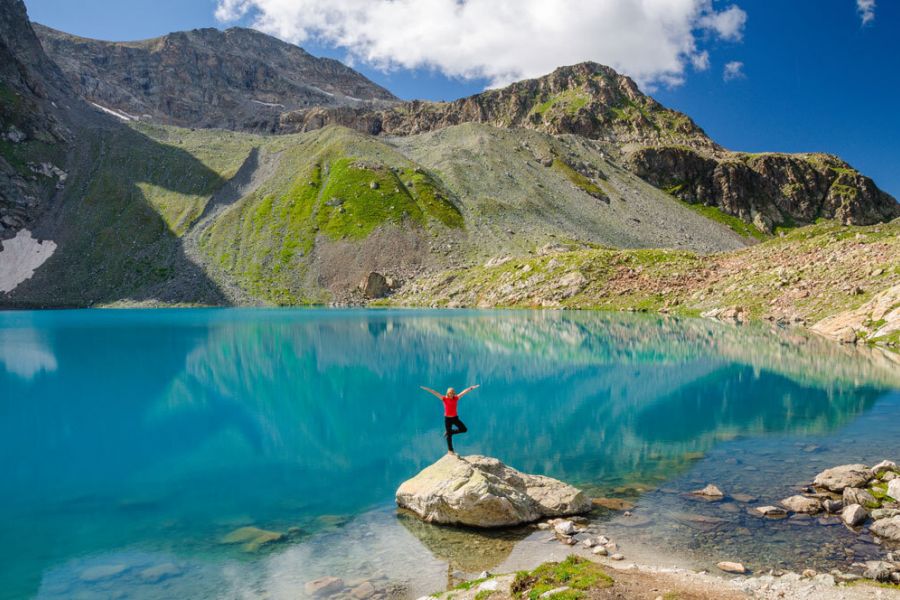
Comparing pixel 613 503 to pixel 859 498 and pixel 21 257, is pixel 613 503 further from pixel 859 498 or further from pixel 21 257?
pixel 21 257

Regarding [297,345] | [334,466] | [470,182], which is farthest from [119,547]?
[470,182]

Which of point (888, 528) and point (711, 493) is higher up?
point (888, 528)

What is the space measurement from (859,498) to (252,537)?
15910 mm

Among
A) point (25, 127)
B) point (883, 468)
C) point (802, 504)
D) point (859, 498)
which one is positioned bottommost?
point (802, 504)

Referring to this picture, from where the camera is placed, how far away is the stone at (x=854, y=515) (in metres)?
13.9

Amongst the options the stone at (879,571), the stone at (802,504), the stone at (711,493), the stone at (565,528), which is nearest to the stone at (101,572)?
the stone at (565,528)

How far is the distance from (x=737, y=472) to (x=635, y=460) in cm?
329

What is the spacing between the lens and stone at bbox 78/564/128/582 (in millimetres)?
12164

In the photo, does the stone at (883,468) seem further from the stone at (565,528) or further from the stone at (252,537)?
the stone at (252,537)

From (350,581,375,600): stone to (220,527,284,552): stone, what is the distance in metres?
3.40

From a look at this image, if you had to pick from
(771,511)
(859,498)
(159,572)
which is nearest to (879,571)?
(771,511)

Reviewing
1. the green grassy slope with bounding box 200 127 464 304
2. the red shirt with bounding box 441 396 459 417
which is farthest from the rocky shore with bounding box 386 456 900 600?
the green grassy slope with bounding box 200 127 464 304

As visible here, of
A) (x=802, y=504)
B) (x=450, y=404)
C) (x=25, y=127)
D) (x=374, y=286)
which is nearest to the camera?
(x=802, y=504)

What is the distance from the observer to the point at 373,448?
72.4ft
